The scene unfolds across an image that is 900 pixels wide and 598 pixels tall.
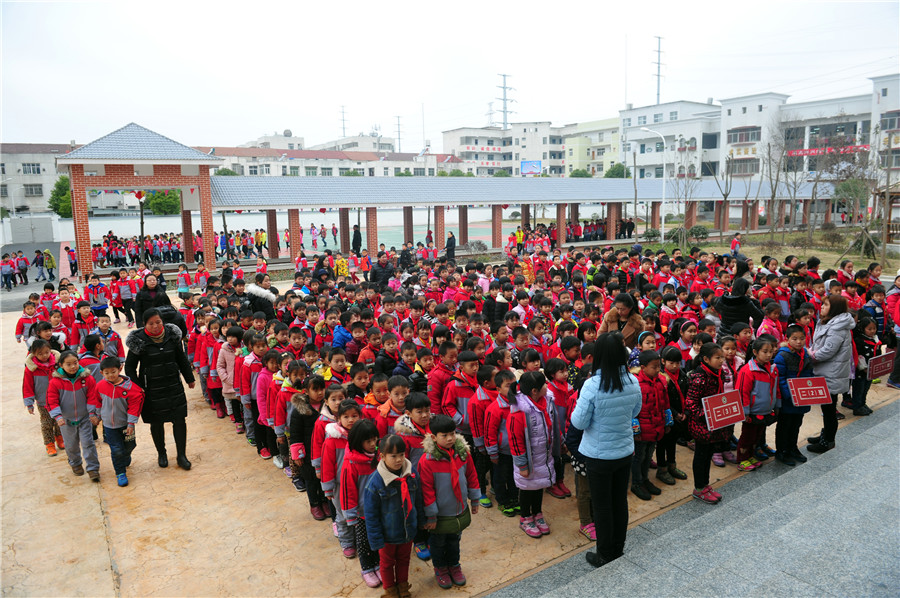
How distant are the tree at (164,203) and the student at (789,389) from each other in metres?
46.7

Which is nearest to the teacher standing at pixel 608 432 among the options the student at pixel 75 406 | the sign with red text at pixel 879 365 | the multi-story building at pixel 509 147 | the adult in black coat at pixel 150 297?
the sign with red text at pixel 879 365

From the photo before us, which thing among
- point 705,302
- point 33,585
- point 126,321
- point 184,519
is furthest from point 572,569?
point 126,321

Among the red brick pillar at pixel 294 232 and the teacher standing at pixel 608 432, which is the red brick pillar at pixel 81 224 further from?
the teacher standing at pixel 608 432

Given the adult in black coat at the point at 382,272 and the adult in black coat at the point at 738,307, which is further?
the adult in black coat at the point at 382,272

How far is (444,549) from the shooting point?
13.1 ft

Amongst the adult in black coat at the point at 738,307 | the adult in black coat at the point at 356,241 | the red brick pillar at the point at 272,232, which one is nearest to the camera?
the adult in black coat at the point at 738,307

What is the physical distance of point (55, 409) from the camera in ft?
18.0

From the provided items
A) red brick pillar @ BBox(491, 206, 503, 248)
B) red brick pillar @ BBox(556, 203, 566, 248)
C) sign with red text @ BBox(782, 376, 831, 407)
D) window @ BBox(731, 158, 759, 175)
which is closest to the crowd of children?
sign with red text @ BBox(782, 376, 831, 407)

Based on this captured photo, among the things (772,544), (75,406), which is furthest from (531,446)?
(75,406)

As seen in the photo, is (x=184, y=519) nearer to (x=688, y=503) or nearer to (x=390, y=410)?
(x=390, y=410)

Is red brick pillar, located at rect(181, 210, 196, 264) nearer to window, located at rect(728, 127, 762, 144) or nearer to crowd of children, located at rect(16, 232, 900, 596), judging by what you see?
crowd of children, located at rect(16, 232, 900, 596)

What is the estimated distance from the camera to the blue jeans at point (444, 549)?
12.9 ft

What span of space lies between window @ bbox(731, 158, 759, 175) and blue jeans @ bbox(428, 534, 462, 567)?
57.3 metres

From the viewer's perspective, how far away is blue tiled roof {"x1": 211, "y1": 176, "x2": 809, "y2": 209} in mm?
20750
